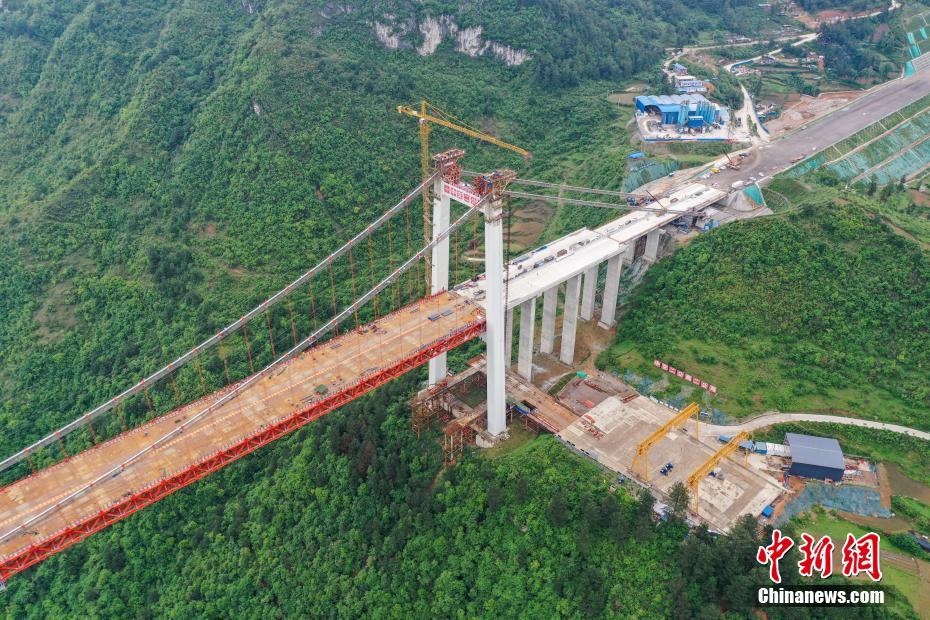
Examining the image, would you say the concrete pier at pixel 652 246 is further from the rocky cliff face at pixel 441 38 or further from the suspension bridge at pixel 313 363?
the rocky cliff face at pixel 441 38

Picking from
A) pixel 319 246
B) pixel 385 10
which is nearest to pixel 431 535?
pixel 319 246

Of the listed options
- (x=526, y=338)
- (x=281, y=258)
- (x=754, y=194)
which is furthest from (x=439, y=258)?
(x=754, y=194)

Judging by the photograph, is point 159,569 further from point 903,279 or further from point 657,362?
point 903,279

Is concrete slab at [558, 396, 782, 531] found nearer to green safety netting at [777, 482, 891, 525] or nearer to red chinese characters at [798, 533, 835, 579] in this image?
green safety netting at [777, 482, 891, 525]

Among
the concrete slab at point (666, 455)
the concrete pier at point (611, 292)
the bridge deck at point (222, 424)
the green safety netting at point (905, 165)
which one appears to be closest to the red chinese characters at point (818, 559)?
the concrete slab at point (666, 455)

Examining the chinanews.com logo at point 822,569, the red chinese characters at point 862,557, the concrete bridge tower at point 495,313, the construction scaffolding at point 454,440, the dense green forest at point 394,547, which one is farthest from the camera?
the construction scaffolding at point 454,440

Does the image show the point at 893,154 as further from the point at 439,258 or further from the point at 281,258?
the point at 281,258

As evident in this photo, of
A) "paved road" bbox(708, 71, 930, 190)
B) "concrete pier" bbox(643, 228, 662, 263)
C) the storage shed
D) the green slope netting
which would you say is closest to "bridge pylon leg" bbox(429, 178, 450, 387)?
"concrete pier" bbox(643, 228, 662, 263)
